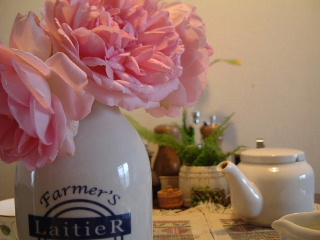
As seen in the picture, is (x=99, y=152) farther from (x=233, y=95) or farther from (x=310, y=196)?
(x=233, y=95)

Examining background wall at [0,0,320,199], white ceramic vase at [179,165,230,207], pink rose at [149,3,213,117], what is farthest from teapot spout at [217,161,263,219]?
background wall at [0,0,320,199]

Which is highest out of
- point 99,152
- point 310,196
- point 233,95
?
point 233,95

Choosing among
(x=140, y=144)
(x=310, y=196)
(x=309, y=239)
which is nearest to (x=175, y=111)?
(x=140, y=144)

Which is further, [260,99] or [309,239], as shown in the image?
[260,99]

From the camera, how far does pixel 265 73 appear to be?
1.29 meters

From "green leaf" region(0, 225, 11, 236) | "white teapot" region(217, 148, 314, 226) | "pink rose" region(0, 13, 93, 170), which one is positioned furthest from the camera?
"white teapot" region(217, 148, 314, 226)

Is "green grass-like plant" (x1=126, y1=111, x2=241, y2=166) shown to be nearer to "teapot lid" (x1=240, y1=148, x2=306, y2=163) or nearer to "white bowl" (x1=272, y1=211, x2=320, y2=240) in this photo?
"teapot lid" (x1=240, y1=148, x2=306, y2=163)

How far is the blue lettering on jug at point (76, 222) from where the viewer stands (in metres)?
0.34

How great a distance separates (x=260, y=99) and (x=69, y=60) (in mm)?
1068

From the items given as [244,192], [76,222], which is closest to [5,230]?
[76,222]

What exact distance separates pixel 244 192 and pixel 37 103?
492 millimetres

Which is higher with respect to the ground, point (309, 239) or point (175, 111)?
point (175, 111)

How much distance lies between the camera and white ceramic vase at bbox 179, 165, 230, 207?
886 millimetres

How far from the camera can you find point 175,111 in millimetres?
413
